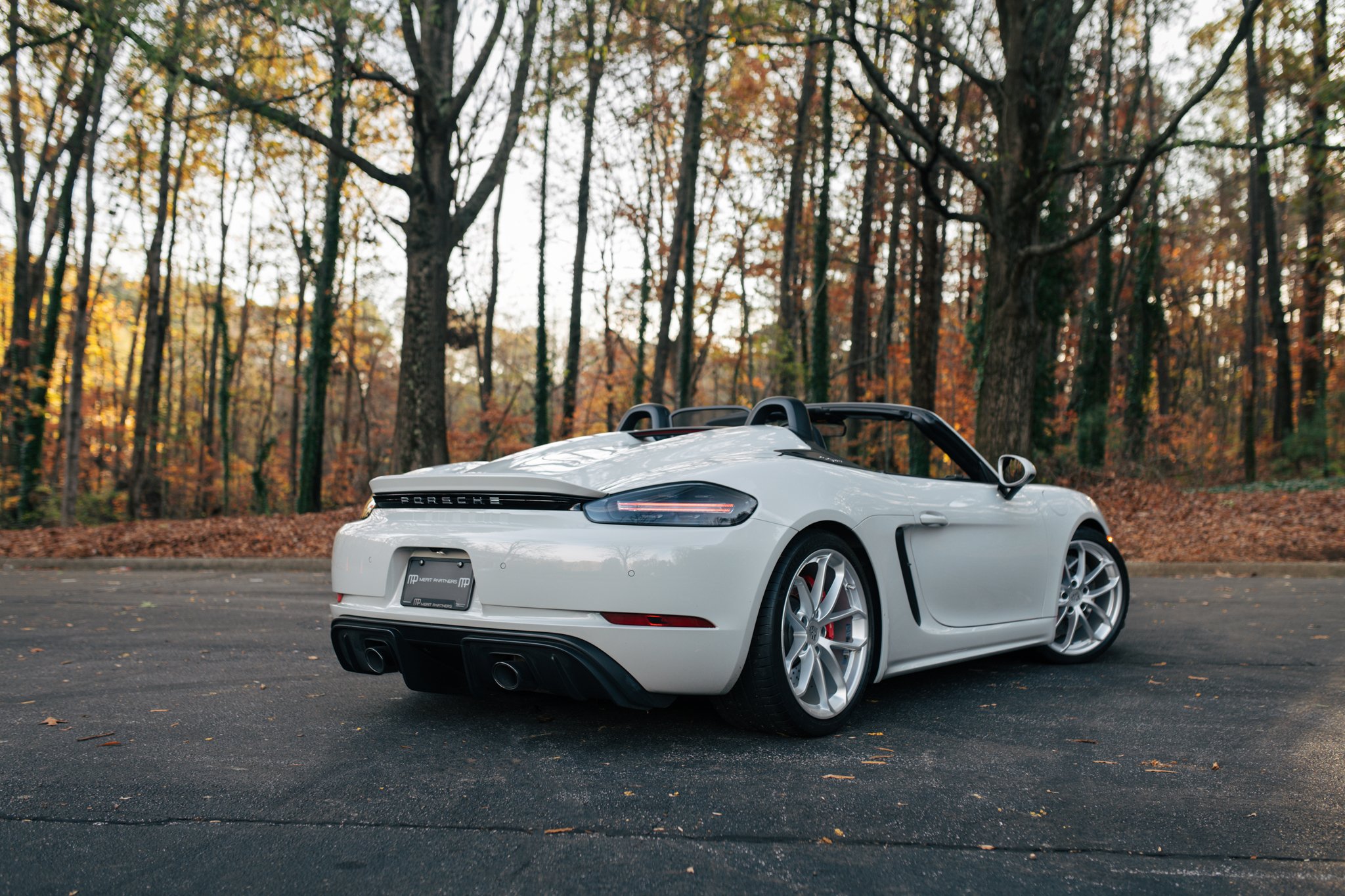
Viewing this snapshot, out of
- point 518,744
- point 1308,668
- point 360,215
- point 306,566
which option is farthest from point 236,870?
point 360,215

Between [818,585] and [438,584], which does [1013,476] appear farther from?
[438,584]

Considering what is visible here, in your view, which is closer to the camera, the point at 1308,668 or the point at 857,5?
the point at 1308,668

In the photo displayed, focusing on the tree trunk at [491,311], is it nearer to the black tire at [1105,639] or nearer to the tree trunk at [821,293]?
the tree trunk at [821,293]

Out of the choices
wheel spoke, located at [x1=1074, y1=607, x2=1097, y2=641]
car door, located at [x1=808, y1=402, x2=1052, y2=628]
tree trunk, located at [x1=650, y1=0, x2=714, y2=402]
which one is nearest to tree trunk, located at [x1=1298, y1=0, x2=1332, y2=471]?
tree trunk, located at [x1=650, y1=0, x2=714, y2=402]

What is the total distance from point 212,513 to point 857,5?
84.4 feet

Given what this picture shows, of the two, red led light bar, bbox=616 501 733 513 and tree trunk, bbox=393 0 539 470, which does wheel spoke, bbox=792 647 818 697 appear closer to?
red led light bar, bbox=616 501 733 513

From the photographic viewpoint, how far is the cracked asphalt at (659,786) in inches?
90.4

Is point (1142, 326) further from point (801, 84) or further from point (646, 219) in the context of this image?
point (646, 219)

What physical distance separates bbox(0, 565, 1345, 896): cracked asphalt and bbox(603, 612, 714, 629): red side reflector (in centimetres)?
45

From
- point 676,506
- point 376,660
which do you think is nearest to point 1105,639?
point 676,506

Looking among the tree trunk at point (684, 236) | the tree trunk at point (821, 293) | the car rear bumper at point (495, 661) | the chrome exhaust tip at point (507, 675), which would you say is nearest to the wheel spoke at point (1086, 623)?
the car rear bumper at point (495, 661)

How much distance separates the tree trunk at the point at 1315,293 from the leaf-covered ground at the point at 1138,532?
5.58 metres

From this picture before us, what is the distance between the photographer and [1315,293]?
2767 cm

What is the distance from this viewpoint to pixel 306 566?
11578mm
